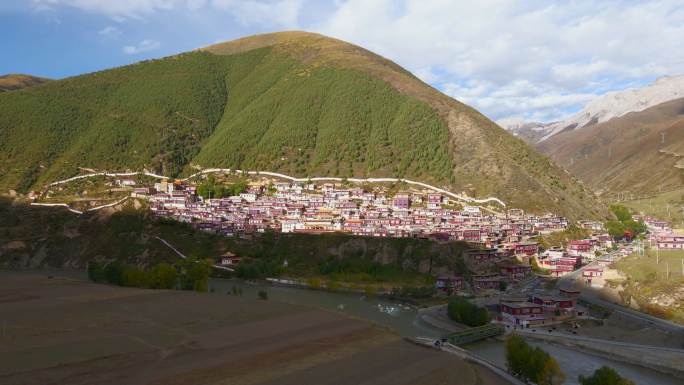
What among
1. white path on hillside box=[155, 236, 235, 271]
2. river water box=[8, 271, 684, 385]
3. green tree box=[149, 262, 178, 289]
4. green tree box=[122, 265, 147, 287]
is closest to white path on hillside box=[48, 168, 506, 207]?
white path on hillside box=[155, 236, 235, 271]

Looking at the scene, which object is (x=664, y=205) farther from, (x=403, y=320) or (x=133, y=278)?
(x=133, y=278)

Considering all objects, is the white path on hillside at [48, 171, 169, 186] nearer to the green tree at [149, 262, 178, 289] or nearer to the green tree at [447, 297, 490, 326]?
the green tree at [149, 262, 178, 289]

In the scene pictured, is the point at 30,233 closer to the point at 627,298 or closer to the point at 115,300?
the point at 115,300

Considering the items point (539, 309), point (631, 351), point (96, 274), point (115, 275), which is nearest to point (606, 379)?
point (631, 351)

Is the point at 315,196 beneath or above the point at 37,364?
above

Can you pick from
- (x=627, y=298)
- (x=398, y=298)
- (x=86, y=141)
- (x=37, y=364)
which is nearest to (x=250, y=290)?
(x=398, y=298)

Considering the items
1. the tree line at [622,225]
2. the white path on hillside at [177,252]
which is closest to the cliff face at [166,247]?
the white path on hillside at [177,252]
